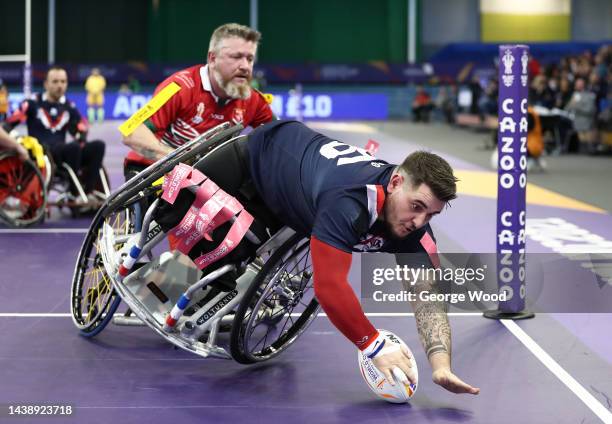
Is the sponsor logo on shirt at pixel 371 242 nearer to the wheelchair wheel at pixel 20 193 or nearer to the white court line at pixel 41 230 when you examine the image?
the white court line at pixel 41 230

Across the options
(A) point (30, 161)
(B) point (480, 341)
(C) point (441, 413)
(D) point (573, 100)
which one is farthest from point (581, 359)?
(D) point (573, 100)

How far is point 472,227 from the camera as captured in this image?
10.2 m

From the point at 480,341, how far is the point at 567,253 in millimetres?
2956

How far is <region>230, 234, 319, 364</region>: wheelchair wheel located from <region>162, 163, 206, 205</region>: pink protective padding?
0.55 m

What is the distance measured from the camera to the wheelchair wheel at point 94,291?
5824 millimetres

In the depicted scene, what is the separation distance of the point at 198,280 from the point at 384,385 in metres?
1.35

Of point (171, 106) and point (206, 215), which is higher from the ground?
point (171, 106)

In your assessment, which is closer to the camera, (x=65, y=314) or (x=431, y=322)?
(x=431, y=322)

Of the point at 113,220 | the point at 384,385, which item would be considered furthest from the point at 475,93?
the point at 384,385

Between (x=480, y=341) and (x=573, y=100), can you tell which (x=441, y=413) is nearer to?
(x=480, y=341)

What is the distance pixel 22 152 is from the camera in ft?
31.7

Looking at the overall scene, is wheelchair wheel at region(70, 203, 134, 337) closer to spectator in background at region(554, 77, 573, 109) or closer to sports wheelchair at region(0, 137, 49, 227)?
sports wheelchair at region(0, 137, 49, 227)

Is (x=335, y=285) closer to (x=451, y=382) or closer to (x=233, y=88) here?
(x=451, y=382)

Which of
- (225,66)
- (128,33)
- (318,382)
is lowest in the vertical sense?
(318,382)
